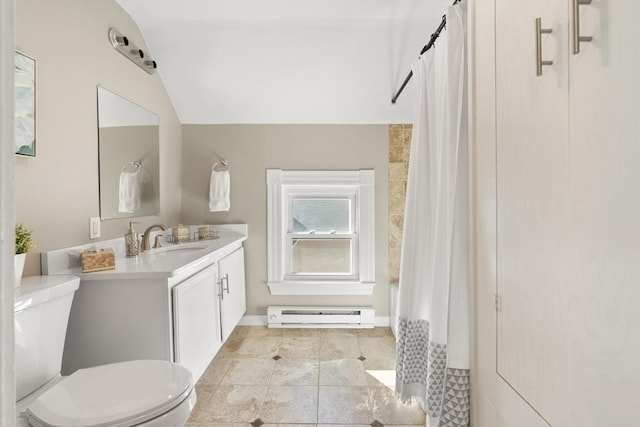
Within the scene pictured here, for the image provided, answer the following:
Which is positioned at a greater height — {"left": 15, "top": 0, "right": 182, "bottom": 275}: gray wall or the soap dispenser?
{"left": 15, "top": 0, "right": 182, "bottom": 275}: gray wall

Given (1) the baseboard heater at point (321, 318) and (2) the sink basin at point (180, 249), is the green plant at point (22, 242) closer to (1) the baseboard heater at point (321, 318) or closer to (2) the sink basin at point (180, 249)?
(2) the sink basin at point (180, 249)

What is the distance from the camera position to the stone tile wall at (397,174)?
3137mm

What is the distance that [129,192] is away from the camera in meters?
2.22

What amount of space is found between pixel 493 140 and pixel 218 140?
8.85 ft

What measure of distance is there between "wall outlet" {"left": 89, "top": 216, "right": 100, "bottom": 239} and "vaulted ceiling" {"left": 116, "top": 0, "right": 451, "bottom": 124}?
143 cm

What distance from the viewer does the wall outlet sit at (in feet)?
6.11

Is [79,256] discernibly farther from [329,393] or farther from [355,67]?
[355,67]

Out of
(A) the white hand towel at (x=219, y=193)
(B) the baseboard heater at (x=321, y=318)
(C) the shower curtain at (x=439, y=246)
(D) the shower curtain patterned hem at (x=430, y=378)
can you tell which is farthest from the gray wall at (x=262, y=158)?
(D) the shower curtain patterned hem at (x=430, y=378)

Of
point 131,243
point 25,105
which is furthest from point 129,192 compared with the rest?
point 25,105

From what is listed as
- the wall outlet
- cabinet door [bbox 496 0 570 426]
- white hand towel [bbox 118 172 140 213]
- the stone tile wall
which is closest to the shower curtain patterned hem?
cabinet door [bbox 496 0 570 426]

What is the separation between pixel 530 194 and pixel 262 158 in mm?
2640

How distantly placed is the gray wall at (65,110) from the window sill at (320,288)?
151 centimetres

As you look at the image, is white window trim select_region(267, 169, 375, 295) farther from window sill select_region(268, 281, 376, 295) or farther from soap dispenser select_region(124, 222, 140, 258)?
soap dispenser select_region(124, 222, 140, 258)

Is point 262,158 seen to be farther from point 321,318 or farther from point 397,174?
point 321,318
